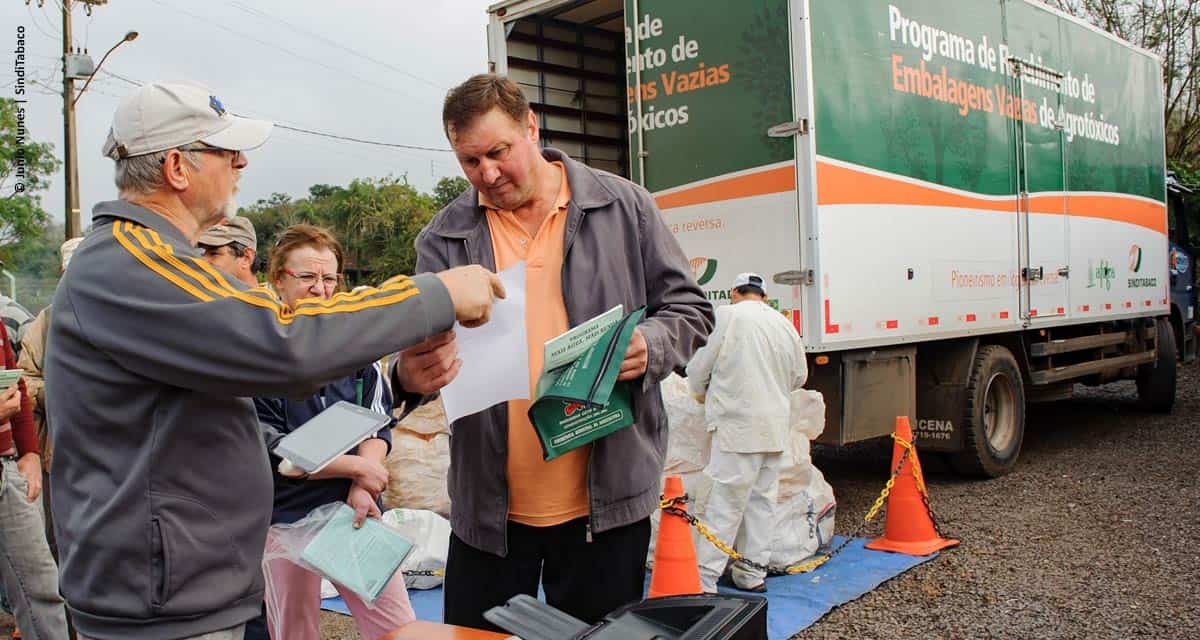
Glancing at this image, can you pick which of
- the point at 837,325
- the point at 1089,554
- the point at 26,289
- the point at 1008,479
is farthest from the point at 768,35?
the point at 26,289

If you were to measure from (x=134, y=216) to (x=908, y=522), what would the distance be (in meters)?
5.28

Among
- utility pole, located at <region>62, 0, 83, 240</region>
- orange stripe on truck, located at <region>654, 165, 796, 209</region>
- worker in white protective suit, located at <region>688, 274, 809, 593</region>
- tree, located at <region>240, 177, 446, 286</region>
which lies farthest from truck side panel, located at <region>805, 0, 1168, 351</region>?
tree, located at <region>240, 177, 446, 286</region>

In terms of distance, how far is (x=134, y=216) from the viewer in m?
1.54

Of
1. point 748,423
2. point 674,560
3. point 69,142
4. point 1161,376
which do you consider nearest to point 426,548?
point 674,560

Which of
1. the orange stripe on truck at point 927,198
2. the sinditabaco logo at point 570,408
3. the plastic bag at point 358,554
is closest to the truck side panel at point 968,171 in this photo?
the orange stripe on truck at point 927,198

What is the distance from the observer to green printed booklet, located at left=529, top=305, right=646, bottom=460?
72.4 inches

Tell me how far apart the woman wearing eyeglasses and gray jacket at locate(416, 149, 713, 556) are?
1.96 feet

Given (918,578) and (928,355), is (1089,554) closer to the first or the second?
(918,578)

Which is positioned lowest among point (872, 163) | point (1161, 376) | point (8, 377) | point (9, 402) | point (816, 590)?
point (816, 590)

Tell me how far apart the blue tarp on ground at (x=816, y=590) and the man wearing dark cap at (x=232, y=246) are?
2373mm

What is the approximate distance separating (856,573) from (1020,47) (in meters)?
4.80

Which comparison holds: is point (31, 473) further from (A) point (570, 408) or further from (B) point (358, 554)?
(A) point (570, 408)

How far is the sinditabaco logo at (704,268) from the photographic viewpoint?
619 cm

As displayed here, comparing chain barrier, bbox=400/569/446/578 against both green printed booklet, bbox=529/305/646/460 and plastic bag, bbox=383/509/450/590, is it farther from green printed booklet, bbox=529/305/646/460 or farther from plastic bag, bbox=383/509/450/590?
green printed booklet, bbox=529/305/646/460
